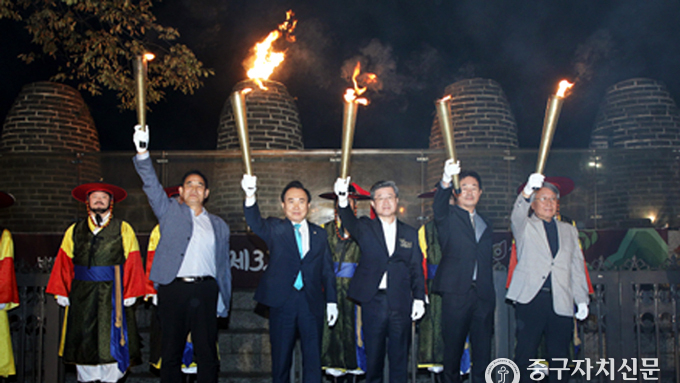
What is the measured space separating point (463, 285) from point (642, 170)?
570cm

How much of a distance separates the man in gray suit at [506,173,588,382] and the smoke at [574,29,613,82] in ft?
30.0

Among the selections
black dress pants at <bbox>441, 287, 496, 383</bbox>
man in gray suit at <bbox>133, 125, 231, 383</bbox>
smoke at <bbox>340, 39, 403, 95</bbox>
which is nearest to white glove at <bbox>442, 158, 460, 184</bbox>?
black dress pants at <bbox>441, 287, 496, 383</bbox>

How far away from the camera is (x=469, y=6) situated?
15016 mm

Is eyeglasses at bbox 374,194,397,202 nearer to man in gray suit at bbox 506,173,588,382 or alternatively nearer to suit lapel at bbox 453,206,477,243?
suit lapel at bbox 453,206,477,243

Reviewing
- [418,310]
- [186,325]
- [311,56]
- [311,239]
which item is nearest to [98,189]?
[186,325]

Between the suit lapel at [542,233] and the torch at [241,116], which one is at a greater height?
the torch at [241,116]

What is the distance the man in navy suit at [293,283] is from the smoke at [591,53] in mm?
10458

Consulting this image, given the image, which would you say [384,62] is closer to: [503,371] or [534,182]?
[534,182]

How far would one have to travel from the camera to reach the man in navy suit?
13.7 ft

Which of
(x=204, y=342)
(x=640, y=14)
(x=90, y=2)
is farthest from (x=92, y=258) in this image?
(x=640, y=14)

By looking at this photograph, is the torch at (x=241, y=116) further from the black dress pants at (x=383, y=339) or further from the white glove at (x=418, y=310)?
the white glove at (x=418, y=310)

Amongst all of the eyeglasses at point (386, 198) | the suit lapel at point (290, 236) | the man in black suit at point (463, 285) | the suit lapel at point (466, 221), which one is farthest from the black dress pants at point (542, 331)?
the suit lapel at point (290, 236)

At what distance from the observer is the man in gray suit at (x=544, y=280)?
13.9 feet

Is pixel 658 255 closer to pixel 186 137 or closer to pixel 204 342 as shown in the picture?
pixel 204 342
